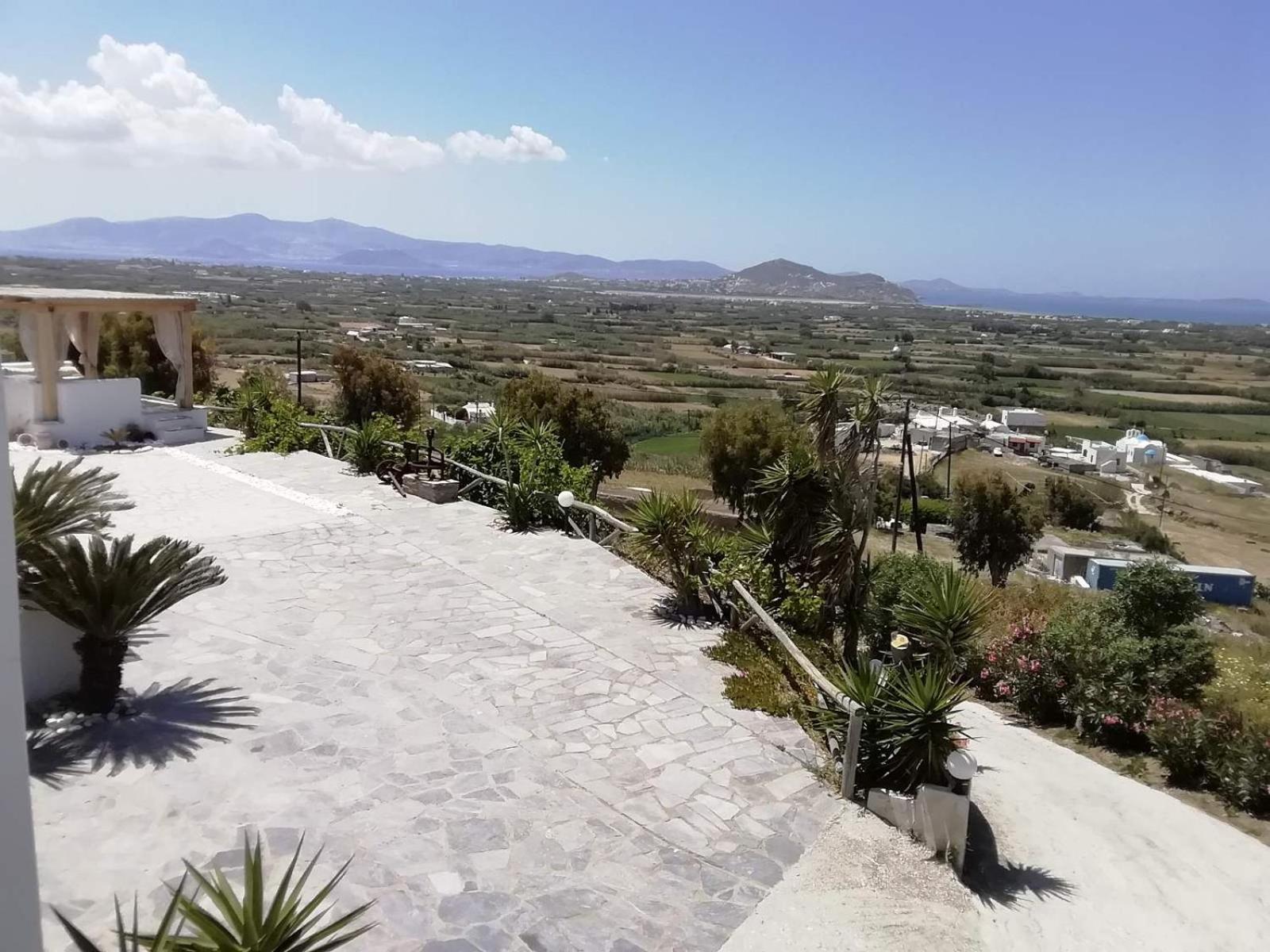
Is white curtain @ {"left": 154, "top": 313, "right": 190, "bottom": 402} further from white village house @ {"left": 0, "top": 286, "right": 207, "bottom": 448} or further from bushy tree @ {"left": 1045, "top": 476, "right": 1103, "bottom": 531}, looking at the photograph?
bushy tree @ {"left": 1045, "top": 476, "right": 1103, "bottom": 531}

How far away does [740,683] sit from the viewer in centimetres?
663

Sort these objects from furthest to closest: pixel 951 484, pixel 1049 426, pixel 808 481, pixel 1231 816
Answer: pixel 1049 426 → pixel 951 484 → pixel 808 481 → pixel 1231 816

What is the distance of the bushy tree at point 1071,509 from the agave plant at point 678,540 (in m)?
35.4

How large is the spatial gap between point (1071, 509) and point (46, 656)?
41.1 metres

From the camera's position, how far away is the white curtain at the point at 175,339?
15.5 meters

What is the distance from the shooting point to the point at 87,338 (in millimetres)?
15094

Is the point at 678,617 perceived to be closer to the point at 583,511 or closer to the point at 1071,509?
the point at 583,511

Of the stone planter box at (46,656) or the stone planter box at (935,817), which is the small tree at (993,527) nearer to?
the stone planter box at (935,817)

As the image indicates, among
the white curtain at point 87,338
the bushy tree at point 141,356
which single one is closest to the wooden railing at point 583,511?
the white curtain at point 87,338

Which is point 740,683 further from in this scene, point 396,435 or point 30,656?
point 396,435

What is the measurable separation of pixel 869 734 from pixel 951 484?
4092 centimetres

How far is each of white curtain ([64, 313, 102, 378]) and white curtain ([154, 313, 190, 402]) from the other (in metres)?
0.93

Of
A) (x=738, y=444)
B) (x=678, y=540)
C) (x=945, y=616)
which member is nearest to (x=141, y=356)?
(x=738, y=444)

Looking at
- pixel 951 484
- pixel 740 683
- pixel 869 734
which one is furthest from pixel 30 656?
pixel 951 484
